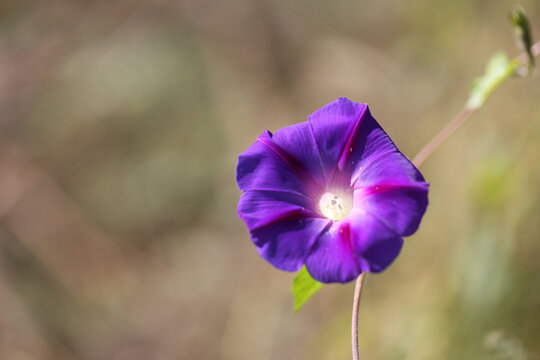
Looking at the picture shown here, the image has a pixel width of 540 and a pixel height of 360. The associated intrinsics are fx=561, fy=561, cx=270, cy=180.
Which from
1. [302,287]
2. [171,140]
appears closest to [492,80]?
[302,287]

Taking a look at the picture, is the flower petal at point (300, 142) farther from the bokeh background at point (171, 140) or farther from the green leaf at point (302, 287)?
the bokeh background at point (171, 140)

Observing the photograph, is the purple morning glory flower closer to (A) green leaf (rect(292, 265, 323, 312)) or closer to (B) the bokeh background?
(A) green leaf (rect(292, 265, 323, 312))

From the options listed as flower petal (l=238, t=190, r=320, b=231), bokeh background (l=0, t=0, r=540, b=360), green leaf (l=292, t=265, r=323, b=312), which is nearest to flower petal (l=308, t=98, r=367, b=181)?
flower petal (l=238, t=190, r=320, b=231)

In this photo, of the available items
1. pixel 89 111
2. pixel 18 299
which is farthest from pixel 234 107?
pixel 18 299

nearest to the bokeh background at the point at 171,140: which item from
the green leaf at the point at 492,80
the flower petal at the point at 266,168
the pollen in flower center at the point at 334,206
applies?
the green leaf at the point at 492,80

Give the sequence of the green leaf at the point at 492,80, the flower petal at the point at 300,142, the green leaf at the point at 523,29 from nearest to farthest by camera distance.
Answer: the flower petal at the point at 300,142, the green leaf at the point at 523,29, the green leaf at the point at 492,80
